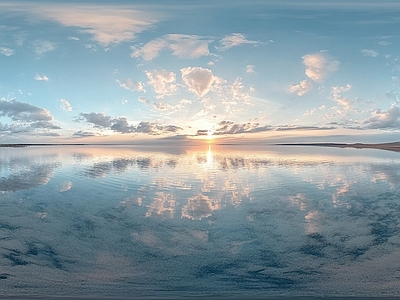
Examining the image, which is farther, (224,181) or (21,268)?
(224,181)

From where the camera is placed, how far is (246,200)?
1844cm

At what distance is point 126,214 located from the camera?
1526 cm

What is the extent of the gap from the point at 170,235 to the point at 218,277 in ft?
12.8

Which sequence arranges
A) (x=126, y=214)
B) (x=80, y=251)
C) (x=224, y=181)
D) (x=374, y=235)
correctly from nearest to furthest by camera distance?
(x=80, y=251), (x=374, y=235), (x=126, y=214), (x=224, y=181)

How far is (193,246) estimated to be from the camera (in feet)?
36.0

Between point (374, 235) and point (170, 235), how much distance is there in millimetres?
7368

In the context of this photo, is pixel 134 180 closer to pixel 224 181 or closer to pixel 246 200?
pixel 224 181

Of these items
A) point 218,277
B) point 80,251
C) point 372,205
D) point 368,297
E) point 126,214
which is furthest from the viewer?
point 372,205

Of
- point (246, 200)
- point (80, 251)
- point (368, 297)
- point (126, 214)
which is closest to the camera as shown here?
point (368, 297)

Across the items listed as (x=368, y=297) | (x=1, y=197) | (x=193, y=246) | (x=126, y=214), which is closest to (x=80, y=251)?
(x=193, y=246)

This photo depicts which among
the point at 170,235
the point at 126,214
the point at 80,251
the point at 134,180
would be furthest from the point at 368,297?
the point at 134,180

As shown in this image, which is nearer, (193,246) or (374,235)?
(193,246)

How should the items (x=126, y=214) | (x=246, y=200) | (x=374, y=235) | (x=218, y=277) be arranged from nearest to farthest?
(x=218, y=277)
(x=374, y=235)
(x=126, y=214)
(x=246, y=200)

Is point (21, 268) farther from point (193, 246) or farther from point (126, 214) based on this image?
point (126, 214)
